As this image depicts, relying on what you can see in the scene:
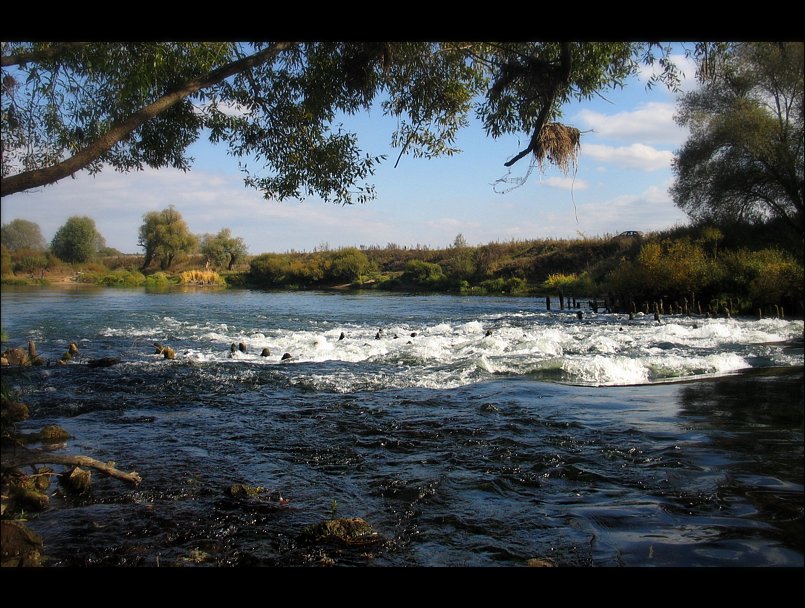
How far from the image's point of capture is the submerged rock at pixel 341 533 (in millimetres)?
→ 4870

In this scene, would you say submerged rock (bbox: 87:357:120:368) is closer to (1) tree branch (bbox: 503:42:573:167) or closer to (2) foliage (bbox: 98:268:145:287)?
(2) foliage (bbox: 98:268:145:287)

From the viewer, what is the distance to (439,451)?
25.6 feet

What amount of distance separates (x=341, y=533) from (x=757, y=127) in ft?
15.2

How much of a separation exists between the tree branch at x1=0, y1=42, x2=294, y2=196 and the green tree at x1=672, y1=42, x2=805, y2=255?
4115 millimetres

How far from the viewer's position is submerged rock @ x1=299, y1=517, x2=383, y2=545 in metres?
4.87

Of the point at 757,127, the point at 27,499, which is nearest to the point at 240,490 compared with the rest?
the point at 27,499

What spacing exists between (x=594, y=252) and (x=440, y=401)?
47.2 meters

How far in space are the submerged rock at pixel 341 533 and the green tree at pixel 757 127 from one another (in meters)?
3.83

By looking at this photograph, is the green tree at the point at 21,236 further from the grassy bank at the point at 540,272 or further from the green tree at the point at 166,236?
the grassy bank at the point at 540,272

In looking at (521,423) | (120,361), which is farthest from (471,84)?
(120,361)

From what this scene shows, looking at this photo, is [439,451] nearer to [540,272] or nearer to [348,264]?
[348,264]

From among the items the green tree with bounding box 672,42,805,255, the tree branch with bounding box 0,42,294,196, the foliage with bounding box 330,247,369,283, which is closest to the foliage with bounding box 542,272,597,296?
the foliage with bounding box 330,247,369,283

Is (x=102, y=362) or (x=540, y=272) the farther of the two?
(x=540, y=272)
